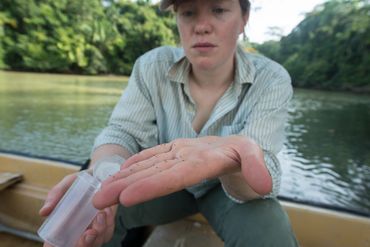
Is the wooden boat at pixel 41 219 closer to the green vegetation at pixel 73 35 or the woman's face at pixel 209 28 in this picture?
the woman's face at pixel 209 28

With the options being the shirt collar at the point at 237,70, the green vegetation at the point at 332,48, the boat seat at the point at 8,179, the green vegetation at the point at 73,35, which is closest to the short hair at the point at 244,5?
the shirt collar at the point at 237,70

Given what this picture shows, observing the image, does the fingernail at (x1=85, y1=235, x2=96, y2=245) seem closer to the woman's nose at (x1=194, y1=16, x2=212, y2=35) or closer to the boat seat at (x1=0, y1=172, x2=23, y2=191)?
the woman's nose at (x1=194, y1=16, x2=212, y2=35)

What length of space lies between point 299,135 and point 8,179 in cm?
402

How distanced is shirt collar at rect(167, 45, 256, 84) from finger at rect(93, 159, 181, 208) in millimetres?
505

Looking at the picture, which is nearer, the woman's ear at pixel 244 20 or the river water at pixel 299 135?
the woman's ear at pixel 244 20

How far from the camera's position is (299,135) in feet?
15.5

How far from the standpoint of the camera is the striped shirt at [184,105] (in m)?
0.96

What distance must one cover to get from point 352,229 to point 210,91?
0.61 m

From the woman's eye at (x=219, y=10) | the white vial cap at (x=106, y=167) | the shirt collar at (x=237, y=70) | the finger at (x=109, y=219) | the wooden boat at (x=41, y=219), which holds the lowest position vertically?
the wooden boat at (x=41, y=219)

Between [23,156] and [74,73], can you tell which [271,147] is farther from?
[74,73]

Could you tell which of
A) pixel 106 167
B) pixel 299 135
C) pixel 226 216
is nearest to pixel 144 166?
pixel 106 167

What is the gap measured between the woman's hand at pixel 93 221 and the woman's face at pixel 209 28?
0.46m

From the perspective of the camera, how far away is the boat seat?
54.2 inches

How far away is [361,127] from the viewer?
548cm
